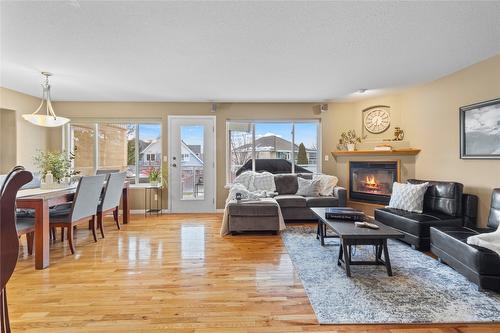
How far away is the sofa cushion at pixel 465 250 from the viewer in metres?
2.15

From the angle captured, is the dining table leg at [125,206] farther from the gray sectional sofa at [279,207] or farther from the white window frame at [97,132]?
the gray sectional sofa at [279,207]

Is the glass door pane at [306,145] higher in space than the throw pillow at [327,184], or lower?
higher

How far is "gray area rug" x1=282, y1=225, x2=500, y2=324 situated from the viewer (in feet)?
6.19

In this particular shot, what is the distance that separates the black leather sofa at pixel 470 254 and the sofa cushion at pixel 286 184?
8.29 ft

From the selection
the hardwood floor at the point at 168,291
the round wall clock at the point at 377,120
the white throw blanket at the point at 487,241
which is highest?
the round wall clock at the point at 377,120

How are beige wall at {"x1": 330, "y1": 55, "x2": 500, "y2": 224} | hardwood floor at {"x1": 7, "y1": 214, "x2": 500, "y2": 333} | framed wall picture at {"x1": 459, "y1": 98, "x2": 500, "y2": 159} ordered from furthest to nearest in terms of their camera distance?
1. beige wall at {"x1": 330, "y1": 55, "x2": 500, "y2": 224}
2. framed wall picture at {"x1": 459, "y1": 98, "x2": 500, "y2": 159}
3. hardwood floor at {"x1": 7, "y1": 214, "x2": 500, "y2": 333}

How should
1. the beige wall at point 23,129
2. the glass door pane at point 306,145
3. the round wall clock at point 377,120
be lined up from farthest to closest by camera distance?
the glass door pane at point 306,145, the round wall clock at point 377,120, the beige wall at point 23,129

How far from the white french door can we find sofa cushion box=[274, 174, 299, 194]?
1435mm

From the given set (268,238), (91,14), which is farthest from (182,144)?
(91,14)

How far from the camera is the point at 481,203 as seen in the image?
3.38m

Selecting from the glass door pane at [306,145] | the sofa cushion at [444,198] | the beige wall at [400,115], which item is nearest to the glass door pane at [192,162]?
the beige wall at [400,115]

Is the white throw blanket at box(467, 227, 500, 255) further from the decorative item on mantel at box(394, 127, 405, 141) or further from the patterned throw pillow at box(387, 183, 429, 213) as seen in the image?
the decorative item on mantel at box(394, 127, 405, 141)

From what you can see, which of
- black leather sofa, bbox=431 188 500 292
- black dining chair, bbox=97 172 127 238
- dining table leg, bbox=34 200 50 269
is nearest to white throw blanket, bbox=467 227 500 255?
black leather sofa, bbox=431 188 500 292

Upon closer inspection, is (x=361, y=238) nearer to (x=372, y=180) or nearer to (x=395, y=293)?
(x=395, y=293)
